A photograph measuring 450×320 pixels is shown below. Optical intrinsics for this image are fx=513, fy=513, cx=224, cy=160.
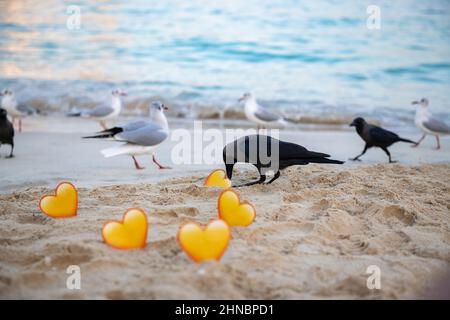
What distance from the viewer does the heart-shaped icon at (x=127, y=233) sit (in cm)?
262

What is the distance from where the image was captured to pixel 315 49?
46.3 ft

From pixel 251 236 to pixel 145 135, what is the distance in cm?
264

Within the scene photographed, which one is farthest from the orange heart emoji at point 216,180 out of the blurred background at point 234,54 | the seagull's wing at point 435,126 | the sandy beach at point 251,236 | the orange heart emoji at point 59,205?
the blurred background at point 234,54

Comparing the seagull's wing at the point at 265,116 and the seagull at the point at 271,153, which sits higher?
the seagull at the point at 271,153

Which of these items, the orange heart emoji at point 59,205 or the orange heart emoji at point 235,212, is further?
the orange heart emoji at point 59,205

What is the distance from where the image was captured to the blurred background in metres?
10.2

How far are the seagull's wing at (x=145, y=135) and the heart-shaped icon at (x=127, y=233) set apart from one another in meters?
2.51

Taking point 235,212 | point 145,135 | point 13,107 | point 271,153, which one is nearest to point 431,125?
point 271,153

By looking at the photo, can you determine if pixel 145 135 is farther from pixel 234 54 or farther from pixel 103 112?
pixel 234 54

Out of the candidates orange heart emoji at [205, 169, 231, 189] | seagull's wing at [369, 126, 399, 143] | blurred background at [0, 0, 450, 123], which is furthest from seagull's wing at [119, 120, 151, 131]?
blurred background at [0, 0, 450, 123]

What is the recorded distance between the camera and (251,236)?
2.83 meters

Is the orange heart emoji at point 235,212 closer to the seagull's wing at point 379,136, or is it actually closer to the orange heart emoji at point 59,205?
the orange heart emoji at point 59,205

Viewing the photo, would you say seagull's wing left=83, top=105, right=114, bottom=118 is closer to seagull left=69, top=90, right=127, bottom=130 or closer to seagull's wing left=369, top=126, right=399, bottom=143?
seagull left=69, top=90, right=127, bottom=130

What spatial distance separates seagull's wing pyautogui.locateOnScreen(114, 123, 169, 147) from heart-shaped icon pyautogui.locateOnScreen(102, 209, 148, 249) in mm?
2515
